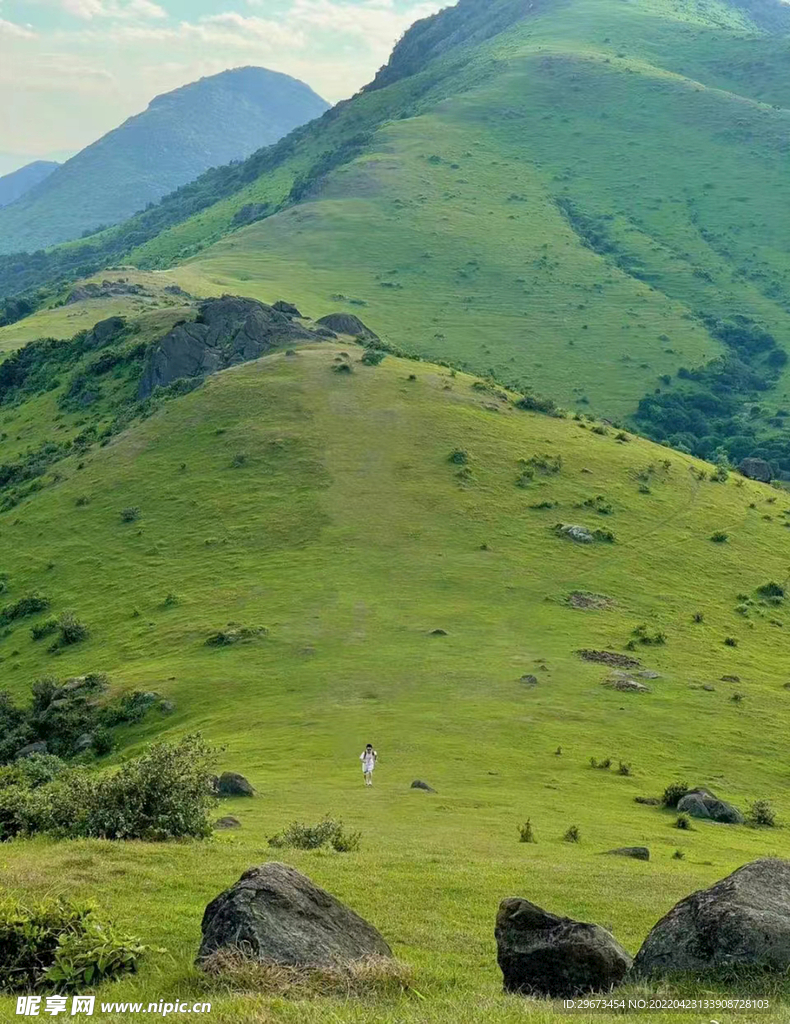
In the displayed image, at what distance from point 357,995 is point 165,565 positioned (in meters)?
65.7

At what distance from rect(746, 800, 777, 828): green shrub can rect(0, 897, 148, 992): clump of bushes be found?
30481 mm

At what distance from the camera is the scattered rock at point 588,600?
71000 mm

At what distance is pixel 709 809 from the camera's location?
40.5 metres

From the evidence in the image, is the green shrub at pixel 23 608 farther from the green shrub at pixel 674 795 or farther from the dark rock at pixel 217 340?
the green shrub at pixel 674 795

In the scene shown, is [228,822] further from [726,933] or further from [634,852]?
[726,933]

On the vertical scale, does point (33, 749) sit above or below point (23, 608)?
below

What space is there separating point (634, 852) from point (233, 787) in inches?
564

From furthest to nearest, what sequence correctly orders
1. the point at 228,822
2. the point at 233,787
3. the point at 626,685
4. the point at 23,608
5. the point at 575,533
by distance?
the point at 575,533 < the point at 23,608 < the point at 626,685 < the point at 233,787 < the point at 228,822

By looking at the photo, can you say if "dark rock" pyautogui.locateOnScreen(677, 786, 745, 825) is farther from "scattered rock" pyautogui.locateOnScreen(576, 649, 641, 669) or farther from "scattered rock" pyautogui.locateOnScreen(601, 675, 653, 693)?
"scattered rock" pyautogui.locateOnScreen(576, 649, 641, 669)

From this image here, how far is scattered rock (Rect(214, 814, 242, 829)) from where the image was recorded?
31266mm

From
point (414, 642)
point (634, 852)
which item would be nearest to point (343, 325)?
point (414, 642)

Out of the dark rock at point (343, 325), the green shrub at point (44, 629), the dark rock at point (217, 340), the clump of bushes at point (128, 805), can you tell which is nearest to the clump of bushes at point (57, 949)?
the clump of bushes at point (128, 805)

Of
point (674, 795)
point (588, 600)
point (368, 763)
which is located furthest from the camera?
point (588, 600)

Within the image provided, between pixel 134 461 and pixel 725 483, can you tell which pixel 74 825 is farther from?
pixel 725 483
